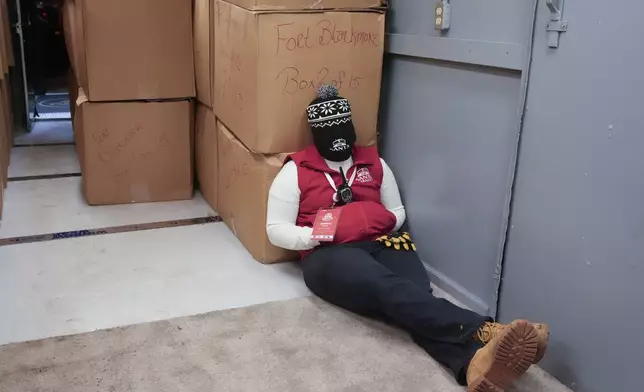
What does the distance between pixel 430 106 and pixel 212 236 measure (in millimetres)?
1070

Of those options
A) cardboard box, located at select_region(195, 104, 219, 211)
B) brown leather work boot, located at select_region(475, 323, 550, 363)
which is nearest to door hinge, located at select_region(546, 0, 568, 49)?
brown leather work boot, located at select_region(475, 323, 550, 363)

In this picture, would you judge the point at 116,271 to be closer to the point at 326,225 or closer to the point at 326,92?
the point at 326,225

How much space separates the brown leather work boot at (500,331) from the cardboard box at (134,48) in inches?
73.5

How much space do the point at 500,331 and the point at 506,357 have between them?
0.22 feet

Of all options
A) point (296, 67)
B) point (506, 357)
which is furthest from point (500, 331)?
point (296, 67)

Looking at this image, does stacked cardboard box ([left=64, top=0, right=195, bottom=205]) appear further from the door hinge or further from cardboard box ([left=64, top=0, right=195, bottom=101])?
the door hinge

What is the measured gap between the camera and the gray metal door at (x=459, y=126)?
176cm

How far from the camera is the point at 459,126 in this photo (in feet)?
6.45

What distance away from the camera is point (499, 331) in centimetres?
153

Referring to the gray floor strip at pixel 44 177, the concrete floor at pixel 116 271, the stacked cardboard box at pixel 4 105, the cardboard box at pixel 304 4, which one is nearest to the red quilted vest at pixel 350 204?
the concrete floor at pixel 116 271

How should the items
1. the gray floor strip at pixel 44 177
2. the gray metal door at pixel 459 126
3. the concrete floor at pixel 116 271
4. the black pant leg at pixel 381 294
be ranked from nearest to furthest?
the black pant leg at pixel 381 294 → the gray metal door at pixel 459 126 → the concrete floor at pixel 116 271 → the gray floor strip at pixel 44 177

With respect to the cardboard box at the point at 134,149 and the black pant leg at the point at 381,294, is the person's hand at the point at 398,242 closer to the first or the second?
the black pant leg at the point at 381,294

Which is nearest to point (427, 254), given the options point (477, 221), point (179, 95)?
point (477, 221)

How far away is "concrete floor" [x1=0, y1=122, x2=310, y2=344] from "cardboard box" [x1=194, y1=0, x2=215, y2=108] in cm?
56
